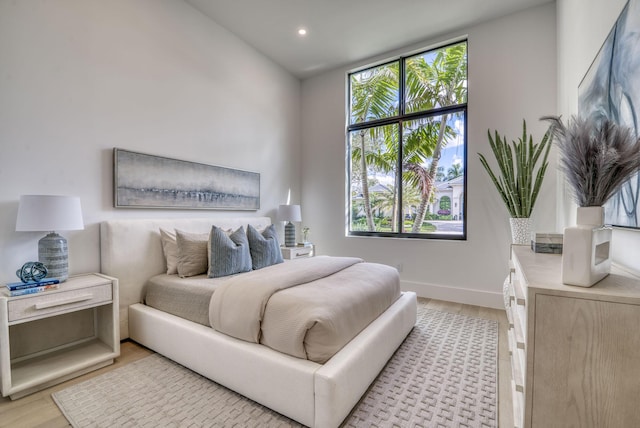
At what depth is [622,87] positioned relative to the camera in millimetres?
1353

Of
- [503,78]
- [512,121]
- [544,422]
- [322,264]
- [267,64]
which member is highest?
[267,64]

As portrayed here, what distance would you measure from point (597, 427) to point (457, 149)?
126 inches

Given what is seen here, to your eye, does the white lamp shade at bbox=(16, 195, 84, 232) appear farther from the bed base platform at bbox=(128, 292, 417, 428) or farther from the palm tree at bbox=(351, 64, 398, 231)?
the palm tree at bbox=(351, 64, 398, 231)

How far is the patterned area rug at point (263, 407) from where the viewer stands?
60.6 inches

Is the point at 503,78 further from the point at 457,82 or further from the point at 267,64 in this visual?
the point at 267,64

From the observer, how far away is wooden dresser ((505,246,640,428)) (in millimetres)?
853

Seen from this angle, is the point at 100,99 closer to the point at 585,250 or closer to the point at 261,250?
the point at 261,250

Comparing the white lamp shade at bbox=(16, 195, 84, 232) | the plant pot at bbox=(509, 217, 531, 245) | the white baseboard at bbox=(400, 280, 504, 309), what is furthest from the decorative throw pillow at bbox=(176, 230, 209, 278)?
the plant pot at bbox=(509, 217, 531, 245)

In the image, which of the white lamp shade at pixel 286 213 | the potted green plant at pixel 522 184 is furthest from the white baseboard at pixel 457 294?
the white lamp shade at pixel 286 213

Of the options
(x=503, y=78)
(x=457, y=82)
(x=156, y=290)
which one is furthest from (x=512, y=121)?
(x=156, y=290)

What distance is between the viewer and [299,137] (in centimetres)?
480

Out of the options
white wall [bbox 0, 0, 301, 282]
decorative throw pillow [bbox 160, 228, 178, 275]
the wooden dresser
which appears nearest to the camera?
the wooden dresser

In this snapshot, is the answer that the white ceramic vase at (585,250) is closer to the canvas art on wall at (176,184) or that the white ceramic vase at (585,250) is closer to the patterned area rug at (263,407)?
the patterned area rug at (263,407)

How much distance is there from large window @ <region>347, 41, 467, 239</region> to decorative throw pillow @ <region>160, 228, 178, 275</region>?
259 cm
